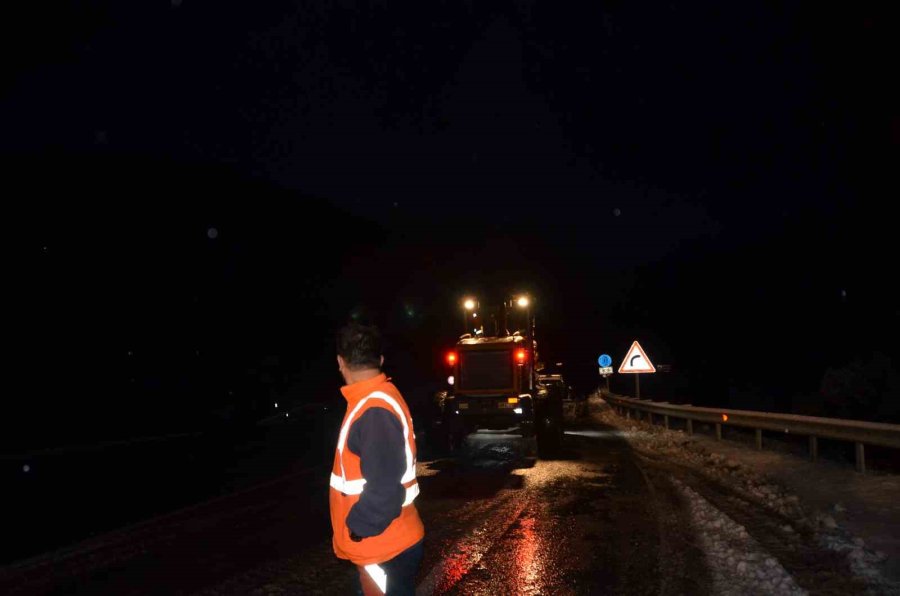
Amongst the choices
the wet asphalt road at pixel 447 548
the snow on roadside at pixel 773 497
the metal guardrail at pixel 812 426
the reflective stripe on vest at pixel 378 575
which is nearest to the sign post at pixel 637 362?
the metal guardrail at pixel 812 426

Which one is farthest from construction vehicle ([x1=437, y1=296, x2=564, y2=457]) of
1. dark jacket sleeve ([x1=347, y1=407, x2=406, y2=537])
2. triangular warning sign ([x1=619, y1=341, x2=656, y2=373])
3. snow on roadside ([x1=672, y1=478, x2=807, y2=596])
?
dark jacket sleeve ([x1=347, y1=407, x2=406, y2=537])

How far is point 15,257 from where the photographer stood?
34.2 metres

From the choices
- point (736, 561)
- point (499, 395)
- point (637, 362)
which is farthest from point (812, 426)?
point (637, 362)

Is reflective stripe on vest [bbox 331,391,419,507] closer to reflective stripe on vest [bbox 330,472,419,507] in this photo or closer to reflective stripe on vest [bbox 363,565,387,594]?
reflective stripe on vest [bbox 330,472,419,507]

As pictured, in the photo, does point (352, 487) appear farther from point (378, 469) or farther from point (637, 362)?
point (637, 362)

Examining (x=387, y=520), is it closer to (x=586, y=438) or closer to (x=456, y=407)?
(x=456, y=407)

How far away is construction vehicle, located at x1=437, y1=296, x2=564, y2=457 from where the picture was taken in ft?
61.9

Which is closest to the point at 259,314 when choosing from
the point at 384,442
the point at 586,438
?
the point at 586,438

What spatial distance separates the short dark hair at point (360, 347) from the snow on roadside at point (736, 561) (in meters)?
4.11

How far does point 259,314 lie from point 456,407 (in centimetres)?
4016

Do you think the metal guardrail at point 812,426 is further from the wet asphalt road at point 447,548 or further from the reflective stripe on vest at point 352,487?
the reflective stripe on vest at point 352,487

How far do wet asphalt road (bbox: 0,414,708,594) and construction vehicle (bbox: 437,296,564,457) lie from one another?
5869 mm

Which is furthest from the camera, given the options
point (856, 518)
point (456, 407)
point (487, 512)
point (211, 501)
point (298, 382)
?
point (298, 382)

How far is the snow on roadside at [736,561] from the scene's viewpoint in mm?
6383
